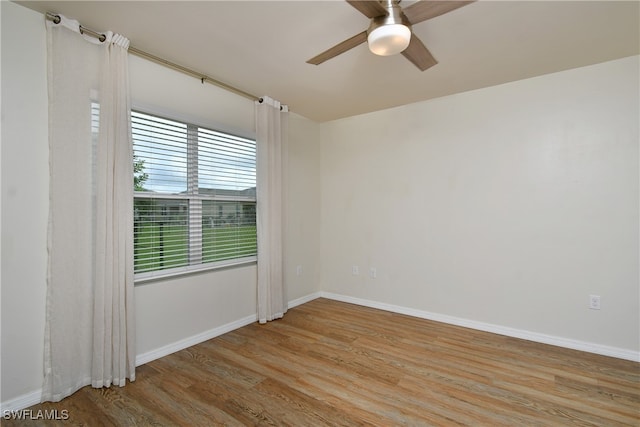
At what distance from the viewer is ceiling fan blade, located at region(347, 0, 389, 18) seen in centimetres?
149

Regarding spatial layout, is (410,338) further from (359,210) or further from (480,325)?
(359,210)

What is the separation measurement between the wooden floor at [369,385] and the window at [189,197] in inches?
33.6

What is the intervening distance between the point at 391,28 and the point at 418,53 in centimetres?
51

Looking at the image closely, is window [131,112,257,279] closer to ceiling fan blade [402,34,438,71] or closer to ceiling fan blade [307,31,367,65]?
ceiling fan blade [307,31,367,65]

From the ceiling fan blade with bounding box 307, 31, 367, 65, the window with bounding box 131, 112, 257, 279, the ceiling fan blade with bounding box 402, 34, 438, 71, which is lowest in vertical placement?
the window with bounding box 131, 112, 257, 279

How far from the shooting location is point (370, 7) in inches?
61.6

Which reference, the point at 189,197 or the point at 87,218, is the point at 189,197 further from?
the point at 87,218

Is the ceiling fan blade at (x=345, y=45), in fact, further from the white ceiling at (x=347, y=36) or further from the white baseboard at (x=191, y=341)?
the white baseboard at (x=191, y=341)

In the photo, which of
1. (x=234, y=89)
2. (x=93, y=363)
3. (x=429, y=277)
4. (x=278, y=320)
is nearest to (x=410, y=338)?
(x=429, y=277)

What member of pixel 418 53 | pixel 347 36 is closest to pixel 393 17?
pixel 418 53

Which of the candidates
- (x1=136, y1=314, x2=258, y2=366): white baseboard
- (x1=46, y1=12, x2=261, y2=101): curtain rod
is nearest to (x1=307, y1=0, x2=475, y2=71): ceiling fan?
(x1=46, y1=12, x2=261, y2=101): curtain rod

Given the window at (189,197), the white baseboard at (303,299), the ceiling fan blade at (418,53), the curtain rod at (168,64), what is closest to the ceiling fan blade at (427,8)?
the ceiling fan blade at (418,53)

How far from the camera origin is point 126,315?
2.22 m

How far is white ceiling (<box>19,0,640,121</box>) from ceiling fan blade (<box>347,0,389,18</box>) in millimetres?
321
